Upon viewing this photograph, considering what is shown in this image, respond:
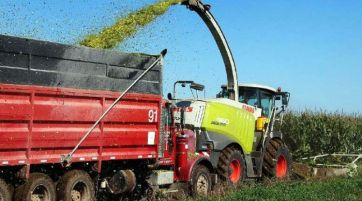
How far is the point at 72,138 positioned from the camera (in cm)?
966

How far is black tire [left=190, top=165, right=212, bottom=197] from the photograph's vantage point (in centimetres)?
1282

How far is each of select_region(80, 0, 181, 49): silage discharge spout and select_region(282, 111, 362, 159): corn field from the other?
12.1 metres

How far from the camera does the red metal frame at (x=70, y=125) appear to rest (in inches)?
342

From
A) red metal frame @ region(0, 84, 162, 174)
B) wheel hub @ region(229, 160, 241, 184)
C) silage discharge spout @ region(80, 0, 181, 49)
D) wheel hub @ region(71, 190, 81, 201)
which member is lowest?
wheel hub @ region(71, 190, 81, 201)

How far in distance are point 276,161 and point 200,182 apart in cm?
411

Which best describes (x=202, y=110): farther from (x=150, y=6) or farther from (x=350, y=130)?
(x=350, y=130)

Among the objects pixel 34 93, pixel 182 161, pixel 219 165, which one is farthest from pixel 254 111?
pixel 34 93

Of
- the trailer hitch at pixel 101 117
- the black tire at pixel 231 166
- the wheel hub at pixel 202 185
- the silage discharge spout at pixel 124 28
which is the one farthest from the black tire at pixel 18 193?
the black tire at pixel 231 166

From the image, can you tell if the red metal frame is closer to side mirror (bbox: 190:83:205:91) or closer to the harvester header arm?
side mirror (bbox: 190:83:205:91)

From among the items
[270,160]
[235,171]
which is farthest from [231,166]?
[270,160]

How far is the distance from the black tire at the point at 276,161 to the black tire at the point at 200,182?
3492 mm

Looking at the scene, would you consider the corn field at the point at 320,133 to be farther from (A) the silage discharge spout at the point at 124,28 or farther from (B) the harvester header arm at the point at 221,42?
(A) the silage discharge spout at the point at 124,28

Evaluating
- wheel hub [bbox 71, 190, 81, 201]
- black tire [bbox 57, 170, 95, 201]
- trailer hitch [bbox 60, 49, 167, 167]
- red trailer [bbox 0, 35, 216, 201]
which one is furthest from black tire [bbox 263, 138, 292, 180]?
wheel hub [bbox 71, 190, 81, 201]

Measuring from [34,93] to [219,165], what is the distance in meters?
6.15
